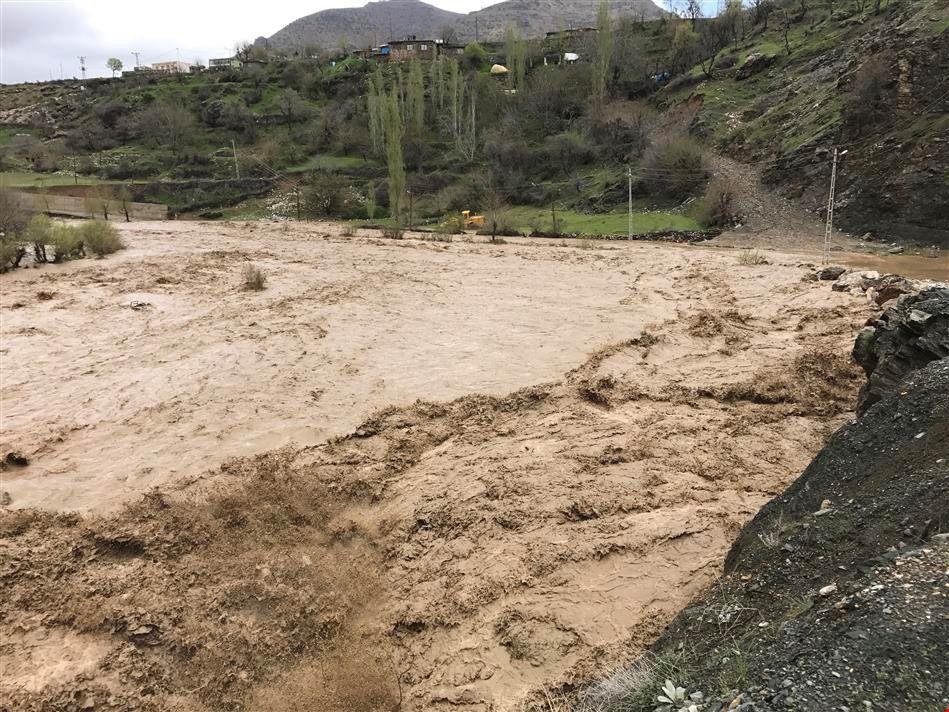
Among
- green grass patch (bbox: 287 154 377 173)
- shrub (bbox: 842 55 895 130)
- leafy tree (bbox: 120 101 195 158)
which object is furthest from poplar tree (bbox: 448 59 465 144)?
shrub (bbox: 842 55 895 130)

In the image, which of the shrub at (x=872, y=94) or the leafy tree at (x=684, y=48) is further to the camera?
the leafy tree at (x=684, y=48)

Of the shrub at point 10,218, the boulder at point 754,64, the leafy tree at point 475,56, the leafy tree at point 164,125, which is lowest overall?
the shrub at point 10,218

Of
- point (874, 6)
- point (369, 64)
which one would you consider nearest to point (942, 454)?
point (874, 6)

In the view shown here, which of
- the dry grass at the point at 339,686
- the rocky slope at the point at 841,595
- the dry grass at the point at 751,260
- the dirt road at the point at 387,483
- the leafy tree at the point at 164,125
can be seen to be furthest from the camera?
the leafy tree at the point at 164,125

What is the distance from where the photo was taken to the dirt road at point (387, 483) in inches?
183

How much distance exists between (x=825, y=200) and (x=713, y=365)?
20.8m

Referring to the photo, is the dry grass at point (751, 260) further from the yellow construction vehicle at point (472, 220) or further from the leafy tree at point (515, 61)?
the leafy tree at point (515, 61)

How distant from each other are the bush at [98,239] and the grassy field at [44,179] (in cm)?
3569

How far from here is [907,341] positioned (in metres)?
6.21

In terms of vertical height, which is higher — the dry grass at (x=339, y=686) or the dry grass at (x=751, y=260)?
the dry grass at (x=751, y=260)

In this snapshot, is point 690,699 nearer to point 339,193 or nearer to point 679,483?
point 679,483

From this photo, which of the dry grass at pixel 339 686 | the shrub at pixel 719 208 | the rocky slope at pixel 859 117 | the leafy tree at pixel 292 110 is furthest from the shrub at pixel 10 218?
the leafy tree at pixel 292 110

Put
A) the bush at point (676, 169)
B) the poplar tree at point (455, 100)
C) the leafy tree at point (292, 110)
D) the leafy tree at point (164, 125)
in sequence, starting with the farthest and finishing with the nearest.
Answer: the leafy tree at point (292, 110), the leafy tree at point (164, 125), the poplar tree at point (455, 100), the bush at point (676, 169)

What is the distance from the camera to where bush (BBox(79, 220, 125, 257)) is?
85.4ft
